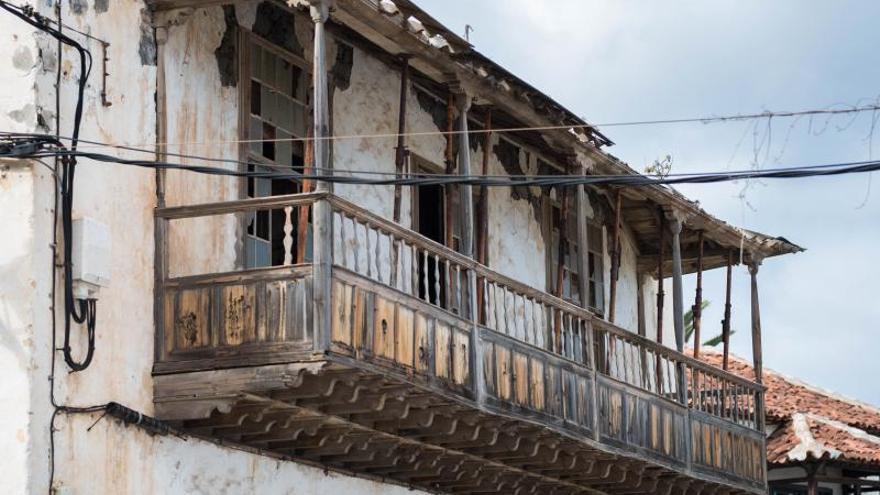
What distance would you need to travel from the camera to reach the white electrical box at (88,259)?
12.7 metres

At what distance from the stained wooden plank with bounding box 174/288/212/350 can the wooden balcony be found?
0.01 metres

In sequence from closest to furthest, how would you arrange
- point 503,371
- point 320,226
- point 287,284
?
point 320,226 → point 287,284 → point 503,371

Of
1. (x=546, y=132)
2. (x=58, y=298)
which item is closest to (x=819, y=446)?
(x=546, y=132)

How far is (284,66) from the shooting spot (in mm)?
15609

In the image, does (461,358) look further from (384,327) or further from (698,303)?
(698,303)

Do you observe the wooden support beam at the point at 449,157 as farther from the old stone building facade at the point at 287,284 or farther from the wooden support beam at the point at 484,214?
the wooden support beam at the point at 484,214

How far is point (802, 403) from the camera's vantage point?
2664 centimetres

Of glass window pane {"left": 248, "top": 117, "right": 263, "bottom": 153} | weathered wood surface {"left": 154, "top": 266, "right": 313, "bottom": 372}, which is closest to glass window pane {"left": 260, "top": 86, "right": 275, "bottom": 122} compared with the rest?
glass window pane {"left": 248, "top": 117, "right": 263, "bottom": 153}

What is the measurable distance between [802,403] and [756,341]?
17.2ft

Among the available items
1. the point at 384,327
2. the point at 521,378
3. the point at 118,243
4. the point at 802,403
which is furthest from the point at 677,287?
the point at 118,243

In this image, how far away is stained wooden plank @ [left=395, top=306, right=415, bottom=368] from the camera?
46.0 feet

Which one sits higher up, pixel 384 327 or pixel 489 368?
pixel 384 327

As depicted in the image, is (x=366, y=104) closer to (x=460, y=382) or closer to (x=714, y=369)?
(x=460, y=382)

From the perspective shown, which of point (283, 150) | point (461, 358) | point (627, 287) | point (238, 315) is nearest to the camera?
point (238, 315)
